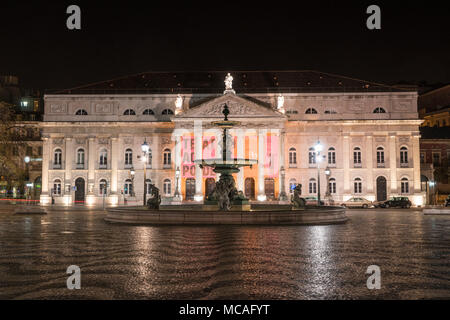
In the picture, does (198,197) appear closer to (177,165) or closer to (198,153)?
(177,165)

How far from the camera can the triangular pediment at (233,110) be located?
49.7 meters

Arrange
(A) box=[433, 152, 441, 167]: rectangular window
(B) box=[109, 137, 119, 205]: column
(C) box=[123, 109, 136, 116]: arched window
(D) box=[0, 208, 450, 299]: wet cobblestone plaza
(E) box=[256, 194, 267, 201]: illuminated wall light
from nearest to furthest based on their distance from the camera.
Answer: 1. (D) box=[0, 208, 450, 299]: wet cobblestone plaza
2. (E) box=[256, 194, 267, 201]: illuminated wall light
3. (B) box=[109, 137, 119, 205]: column
4. (C) box=[123, 109, 136, 116]: arched window
5. (A) box=[433, 152, 441, 167]: rectangular window

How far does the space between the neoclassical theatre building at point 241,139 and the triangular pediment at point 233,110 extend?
0.37 feet

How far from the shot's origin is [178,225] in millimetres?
19125

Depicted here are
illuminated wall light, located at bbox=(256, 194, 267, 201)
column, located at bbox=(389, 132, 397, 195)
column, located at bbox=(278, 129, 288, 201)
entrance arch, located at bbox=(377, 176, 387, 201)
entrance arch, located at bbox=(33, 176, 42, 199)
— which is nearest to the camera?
illuminated wall light, located at bbox=(256, 194, 267, 201)

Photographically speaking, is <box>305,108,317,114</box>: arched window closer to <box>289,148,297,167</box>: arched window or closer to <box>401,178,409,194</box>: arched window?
<box>289,148,297,167</box>: arched window

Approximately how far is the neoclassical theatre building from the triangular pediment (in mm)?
113

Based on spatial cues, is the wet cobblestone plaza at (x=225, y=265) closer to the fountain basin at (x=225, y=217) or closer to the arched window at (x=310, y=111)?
the fountain basin at (x=225, y=217)

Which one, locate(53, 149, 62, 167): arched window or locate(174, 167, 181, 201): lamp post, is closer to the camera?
locate(174, 167, 181, 201): lamp post

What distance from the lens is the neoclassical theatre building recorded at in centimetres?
5047

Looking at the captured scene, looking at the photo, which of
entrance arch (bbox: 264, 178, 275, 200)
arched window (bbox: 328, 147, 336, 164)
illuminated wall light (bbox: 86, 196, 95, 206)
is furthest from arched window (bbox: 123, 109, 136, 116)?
arched window (bbox: 328, 147, 336, 164)

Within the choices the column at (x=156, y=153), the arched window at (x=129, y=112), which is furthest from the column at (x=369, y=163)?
the arched window at (x=129, y=112)

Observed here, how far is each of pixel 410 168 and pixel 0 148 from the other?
42555 millimetres
